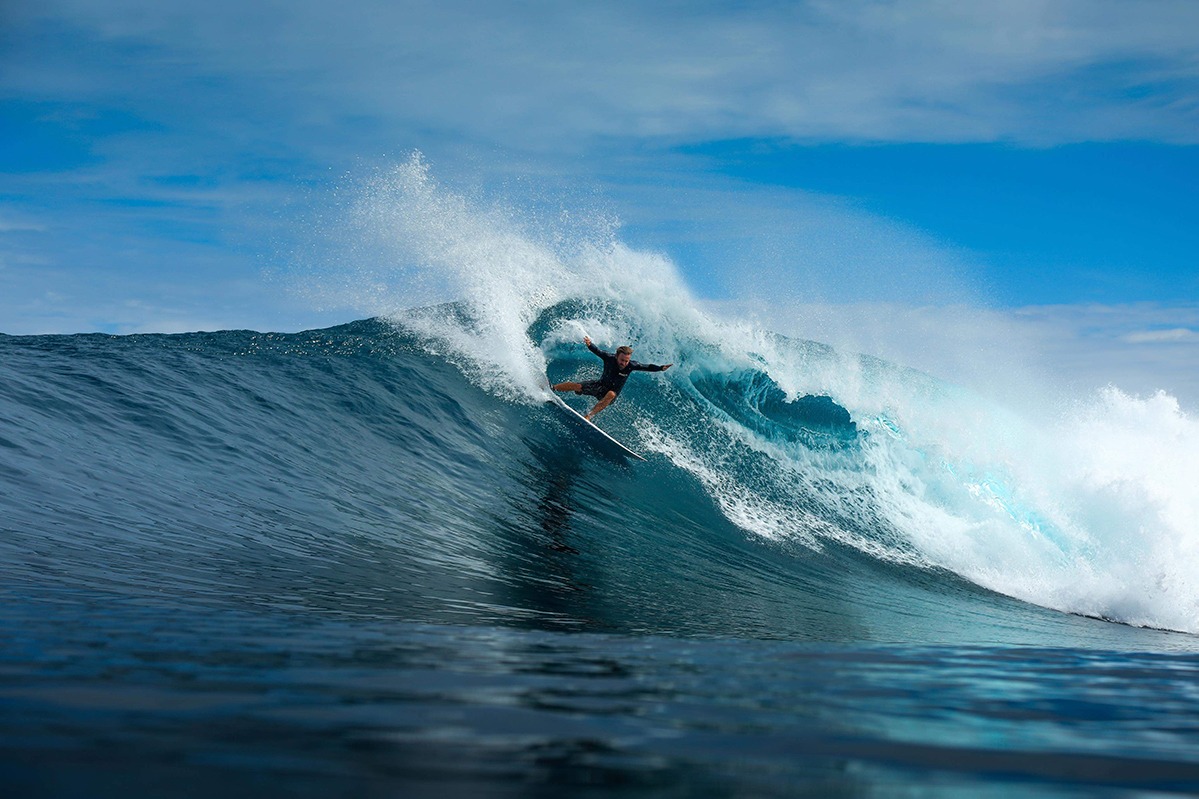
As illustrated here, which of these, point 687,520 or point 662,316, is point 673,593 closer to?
point 687,520

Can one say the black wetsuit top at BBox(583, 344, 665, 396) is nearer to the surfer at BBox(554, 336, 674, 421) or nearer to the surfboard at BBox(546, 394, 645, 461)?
the surfer at BBox(554, 336, 674, 421)

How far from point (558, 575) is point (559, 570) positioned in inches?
8.8

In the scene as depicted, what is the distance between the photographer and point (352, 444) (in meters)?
10.2

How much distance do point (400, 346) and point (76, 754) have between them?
13.0 metres

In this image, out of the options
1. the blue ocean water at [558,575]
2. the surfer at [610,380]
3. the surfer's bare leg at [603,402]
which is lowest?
the blue ocean water at [558,575]

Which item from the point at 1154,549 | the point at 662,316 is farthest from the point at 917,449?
the point at 662,316

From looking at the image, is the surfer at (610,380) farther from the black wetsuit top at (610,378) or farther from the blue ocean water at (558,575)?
the blue ocean water at (558,575)

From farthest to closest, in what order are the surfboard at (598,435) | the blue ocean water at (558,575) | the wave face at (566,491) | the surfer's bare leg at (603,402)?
1. the surfer's bare leg at (603,402)
2. the surfboard at (598,435)
3. the wave face at (566,491)
4. the blue ocean water at (558,575)

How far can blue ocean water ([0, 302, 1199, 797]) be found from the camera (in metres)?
2.19

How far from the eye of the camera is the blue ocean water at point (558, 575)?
219 cm

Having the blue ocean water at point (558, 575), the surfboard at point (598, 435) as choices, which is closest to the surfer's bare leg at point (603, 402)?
the surfboard at point (598, 435)

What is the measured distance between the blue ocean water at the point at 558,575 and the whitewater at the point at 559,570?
1.2 inches

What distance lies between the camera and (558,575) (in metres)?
6.80

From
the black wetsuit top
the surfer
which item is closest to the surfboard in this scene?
the surfer
